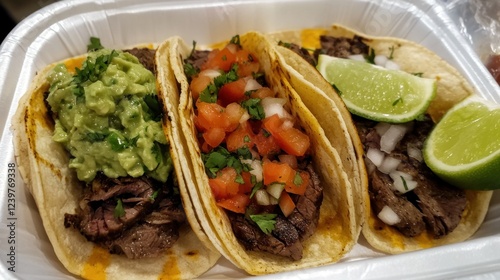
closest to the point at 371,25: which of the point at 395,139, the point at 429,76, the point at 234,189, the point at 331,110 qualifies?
the point at 429,76

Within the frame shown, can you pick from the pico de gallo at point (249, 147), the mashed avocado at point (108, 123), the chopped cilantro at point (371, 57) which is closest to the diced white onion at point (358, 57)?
the chopped cilantro at point (371, 57)

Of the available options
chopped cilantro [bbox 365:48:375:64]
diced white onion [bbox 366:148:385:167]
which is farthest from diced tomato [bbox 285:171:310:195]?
chopped cilantro [bbox 365:48:375:64]

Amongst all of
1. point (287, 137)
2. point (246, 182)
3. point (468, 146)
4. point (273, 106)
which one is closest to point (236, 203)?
point (246, 182)

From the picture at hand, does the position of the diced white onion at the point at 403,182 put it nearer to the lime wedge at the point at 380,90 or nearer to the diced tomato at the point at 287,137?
the lime wedge at the point at 380,90

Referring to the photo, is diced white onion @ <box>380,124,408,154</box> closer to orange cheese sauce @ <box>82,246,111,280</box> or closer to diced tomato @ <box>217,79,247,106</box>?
diced tomato @ <box>217,79,247,106</box>

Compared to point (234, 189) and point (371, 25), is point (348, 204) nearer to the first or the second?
point (234, 189)

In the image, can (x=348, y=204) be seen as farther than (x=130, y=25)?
No

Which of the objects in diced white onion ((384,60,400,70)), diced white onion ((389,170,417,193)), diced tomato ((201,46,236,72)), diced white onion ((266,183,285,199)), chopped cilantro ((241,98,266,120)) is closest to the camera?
diced white onion ((266,183,285,199))
